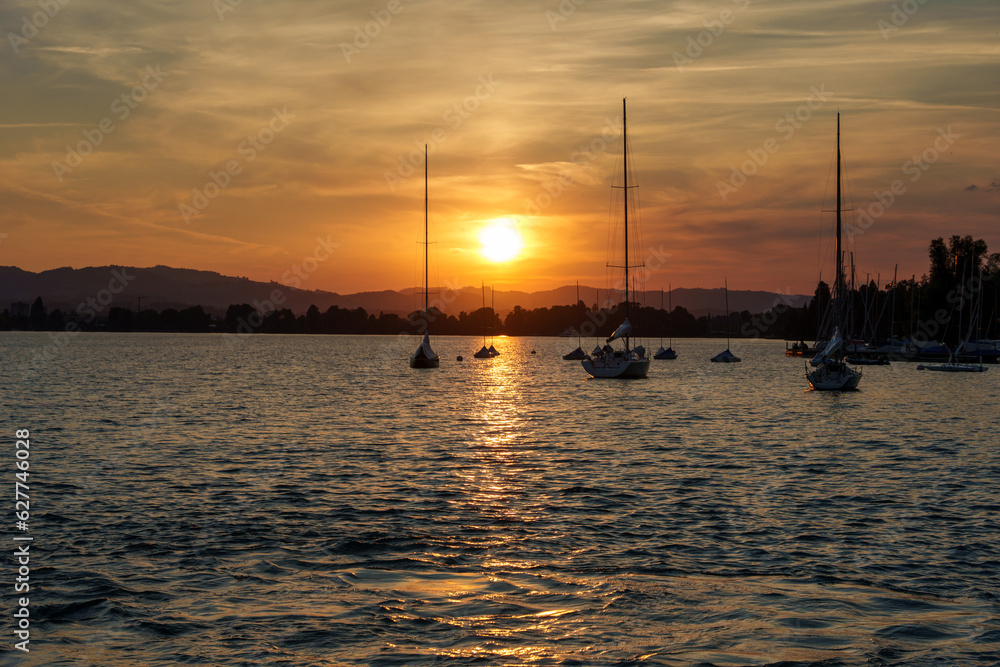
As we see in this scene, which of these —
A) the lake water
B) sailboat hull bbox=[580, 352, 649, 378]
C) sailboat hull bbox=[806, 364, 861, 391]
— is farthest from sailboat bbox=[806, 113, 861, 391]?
the lake water

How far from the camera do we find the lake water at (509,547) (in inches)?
491

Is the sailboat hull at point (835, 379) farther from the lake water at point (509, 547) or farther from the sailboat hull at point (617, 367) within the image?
the lake water at point (509, 547)

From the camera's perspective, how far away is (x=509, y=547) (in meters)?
18.1

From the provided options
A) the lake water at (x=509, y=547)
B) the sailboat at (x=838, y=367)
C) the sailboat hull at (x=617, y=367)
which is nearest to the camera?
the lake water at (x=509, y=547)

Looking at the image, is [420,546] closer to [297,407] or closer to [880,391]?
[297,407]

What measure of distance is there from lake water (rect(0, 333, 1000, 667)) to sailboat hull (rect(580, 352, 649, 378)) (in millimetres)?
41062

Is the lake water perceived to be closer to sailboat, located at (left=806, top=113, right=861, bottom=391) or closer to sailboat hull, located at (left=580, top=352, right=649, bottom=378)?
sailboat, located at (left=806, top=113, right=861, bottom=391)

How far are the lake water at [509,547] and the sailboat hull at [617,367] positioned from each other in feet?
135

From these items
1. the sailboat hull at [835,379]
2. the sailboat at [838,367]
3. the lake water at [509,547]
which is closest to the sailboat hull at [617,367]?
the sailboat at [838,367]

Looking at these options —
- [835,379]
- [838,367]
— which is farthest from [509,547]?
[838,367]

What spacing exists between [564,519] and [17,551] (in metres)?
12.3

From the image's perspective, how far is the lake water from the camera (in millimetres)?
12469

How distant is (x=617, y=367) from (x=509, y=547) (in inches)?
2618

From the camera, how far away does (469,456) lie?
3294cm
